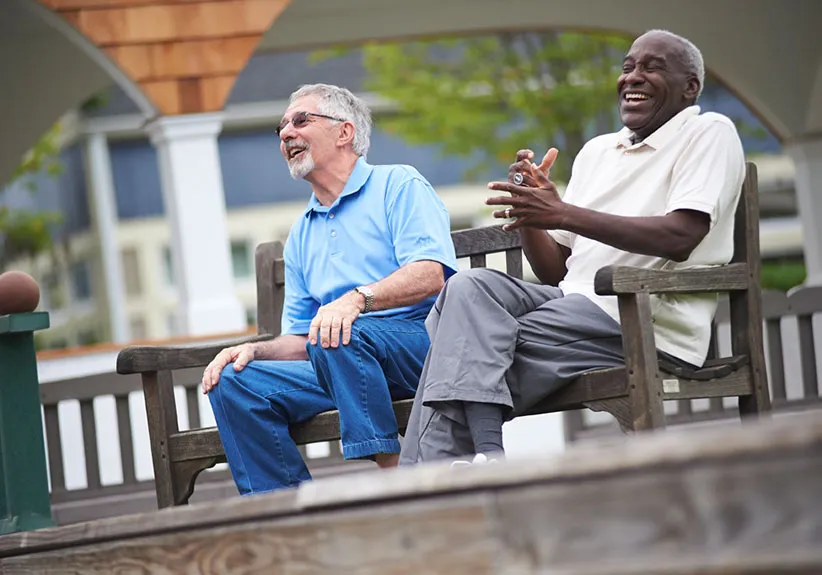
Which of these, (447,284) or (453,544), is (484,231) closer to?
(447,284)

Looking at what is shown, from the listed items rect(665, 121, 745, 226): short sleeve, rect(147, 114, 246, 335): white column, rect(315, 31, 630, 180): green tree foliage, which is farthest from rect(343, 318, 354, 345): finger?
rect(315, 31, 630, 180): green tree foliage

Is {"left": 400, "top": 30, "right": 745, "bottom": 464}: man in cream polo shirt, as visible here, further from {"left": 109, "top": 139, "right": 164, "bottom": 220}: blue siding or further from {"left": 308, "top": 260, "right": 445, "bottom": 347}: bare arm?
{"left": 109, "top": 139, "right": 164, "bottom": 220}: blue siding

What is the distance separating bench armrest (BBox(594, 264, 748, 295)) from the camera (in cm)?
284

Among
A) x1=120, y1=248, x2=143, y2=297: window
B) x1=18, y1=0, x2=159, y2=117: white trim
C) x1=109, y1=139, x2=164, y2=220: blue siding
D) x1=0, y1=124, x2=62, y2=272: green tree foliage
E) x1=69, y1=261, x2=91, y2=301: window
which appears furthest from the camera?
x1=120, y1=248, x2=143, y2=297: window

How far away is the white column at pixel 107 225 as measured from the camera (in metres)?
22.5

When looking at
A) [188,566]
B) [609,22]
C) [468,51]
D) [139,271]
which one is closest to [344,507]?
[188,566]

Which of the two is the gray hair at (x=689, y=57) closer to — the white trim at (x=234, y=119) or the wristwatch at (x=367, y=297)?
the wristwatch at (x=367, y=297)

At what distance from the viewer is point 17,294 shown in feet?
11.1

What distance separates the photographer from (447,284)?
9.74 ft

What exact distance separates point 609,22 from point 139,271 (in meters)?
18.8

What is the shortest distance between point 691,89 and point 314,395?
1151mm

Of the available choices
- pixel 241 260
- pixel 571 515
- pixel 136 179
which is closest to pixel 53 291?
pixel 136 179

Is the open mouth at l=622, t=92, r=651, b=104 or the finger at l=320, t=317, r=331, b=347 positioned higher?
the open mouth at l=622, t=92, r=651, b=104

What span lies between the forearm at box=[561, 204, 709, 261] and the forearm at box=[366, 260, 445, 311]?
406 millimetres
